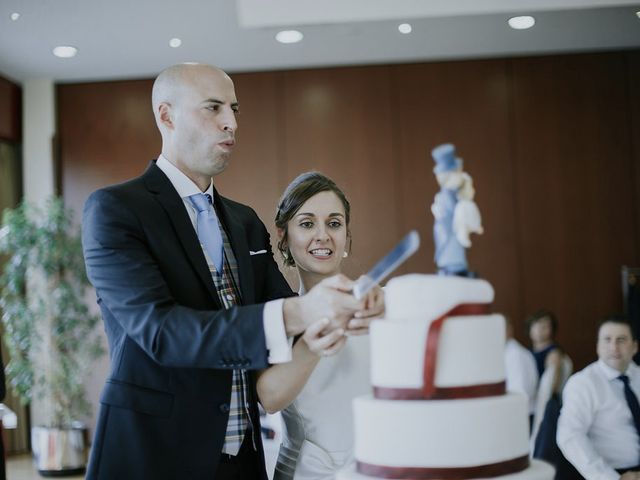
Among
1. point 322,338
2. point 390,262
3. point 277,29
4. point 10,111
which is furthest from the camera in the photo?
point 10,111

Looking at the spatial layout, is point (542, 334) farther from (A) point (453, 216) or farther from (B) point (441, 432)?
(B) point (441, 432)

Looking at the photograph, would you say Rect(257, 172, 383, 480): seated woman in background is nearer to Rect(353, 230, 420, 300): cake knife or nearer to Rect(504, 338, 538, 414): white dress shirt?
Rect(353, 230, 420, 300): cake knife

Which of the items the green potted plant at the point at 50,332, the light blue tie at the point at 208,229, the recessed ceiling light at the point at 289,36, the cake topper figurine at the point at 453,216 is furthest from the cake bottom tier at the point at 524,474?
the green potted plant at the point at 50,332

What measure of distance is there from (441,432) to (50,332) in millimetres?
6981

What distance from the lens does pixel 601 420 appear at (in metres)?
4.59

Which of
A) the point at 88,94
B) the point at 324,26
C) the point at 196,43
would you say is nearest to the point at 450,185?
the point at 324,26

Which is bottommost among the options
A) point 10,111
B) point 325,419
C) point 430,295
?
point 325,419

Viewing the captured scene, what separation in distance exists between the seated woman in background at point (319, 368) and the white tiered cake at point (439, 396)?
73cm

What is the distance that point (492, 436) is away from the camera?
1584 mm

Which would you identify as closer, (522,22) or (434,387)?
(434,387)

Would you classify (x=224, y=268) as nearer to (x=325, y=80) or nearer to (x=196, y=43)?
(x=196, y=43)

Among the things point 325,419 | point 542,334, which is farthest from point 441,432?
point 542,334

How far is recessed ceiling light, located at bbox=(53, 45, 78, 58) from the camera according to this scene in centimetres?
804

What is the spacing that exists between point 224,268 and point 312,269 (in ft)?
2.68
